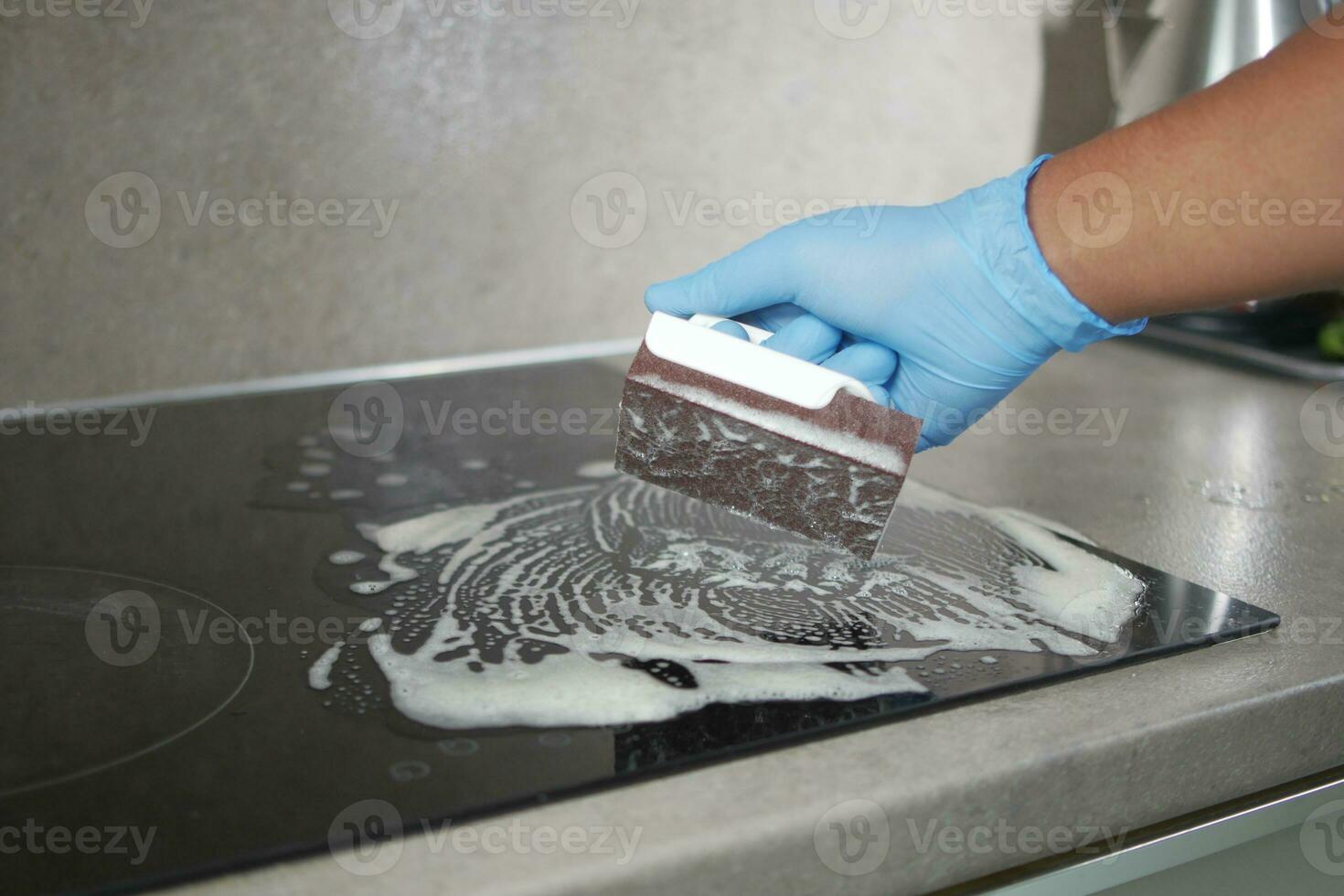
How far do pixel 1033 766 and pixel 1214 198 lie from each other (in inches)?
16.3

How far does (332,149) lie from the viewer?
1.27m

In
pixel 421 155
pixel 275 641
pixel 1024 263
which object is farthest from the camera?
pixel 421 155

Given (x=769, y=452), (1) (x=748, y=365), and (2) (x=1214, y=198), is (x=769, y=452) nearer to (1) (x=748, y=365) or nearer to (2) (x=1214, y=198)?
(1) (x=748, y=365)

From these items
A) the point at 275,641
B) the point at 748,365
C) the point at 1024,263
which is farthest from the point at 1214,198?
the point at 275,641

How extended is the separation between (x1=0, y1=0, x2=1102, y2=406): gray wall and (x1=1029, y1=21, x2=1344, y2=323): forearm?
79 cm

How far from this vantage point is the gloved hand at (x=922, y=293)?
0.80m

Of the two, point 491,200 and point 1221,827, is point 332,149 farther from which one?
point 1221,827

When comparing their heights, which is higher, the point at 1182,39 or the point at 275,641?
the point at 1182,39

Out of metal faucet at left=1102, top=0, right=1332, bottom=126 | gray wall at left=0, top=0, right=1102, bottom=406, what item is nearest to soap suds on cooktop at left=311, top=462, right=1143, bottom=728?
gray wall at left=0, top=0, right=1102, bottom=406

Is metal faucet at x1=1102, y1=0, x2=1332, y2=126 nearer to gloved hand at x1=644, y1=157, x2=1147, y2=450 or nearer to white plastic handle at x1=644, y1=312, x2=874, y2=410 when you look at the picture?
gloved hand at x1=644, y1=157, x2=1147, y2=450

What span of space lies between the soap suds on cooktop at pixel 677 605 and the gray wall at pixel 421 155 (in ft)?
1.73

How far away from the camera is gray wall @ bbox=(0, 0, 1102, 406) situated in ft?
3.76

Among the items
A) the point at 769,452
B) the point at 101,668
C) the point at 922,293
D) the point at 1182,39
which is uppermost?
the point at 1182,39

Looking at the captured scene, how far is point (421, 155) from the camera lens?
133 centimetres
